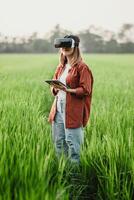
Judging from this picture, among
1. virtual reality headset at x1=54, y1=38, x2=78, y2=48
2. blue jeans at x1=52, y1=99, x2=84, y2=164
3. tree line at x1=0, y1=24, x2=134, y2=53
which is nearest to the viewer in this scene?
virtual reality headset at x1=54, y1=38, x2=78, y2=48

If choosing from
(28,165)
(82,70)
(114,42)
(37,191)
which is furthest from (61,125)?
(114,42)

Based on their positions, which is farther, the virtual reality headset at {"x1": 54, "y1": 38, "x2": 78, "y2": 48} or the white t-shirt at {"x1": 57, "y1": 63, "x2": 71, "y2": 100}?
the white t-shirt at {"x1": 57, "y1": 63, "x2": 71, "y2": 100}

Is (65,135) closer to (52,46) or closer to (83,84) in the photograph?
(83,84)

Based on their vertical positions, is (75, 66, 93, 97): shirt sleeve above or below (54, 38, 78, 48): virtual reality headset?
below

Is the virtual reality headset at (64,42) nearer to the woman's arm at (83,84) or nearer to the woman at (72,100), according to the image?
the woman at (72,100)

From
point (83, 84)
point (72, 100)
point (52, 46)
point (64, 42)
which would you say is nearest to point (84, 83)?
point (83, 84)

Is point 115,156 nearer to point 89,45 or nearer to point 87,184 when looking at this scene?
point 87,184

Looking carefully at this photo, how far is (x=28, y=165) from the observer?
260 cm

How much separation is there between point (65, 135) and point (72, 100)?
1.07ft

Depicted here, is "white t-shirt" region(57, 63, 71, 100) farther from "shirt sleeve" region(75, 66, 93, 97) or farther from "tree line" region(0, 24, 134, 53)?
"tree line" region(0, 24, 134, 53)

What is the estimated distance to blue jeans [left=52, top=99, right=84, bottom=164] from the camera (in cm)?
399

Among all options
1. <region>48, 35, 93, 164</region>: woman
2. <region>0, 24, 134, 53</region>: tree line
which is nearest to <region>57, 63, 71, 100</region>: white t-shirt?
<region>48, 35, 93, 164</region>: woman

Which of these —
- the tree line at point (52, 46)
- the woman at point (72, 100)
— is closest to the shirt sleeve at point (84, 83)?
the woman at point (72, 100)

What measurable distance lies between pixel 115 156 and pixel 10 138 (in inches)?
28.3
